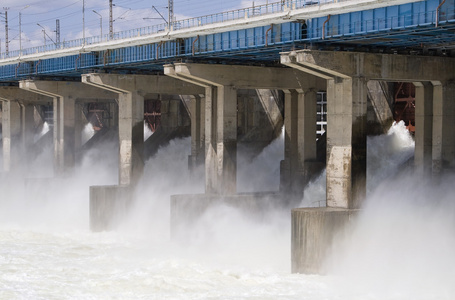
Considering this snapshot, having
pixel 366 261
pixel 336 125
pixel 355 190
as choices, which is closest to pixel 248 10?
pixel 336 125

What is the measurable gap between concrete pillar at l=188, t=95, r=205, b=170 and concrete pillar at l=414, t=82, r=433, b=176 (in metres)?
18.1

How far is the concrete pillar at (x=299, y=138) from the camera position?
44.2 m

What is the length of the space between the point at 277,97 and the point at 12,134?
88.0ft

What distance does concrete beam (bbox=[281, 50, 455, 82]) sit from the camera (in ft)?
107

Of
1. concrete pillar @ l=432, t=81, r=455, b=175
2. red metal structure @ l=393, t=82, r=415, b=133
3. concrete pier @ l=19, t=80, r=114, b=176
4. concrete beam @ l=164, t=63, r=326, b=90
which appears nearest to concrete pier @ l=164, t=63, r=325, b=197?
concrete beam @ l=164, t=63, r=326, b=90

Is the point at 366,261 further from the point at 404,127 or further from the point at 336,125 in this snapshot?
the point at 404,127

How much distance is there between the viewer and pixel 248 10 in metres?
36.2

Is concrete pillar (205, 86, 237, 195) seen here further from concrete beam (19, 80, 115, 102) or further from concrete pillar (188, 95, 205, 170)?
concrete beam (19, 80, 115, 102)

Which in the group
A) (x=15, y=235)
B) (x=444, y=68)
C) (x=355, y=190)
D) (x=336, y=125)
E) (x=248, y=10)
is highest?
(x=248, y=10)

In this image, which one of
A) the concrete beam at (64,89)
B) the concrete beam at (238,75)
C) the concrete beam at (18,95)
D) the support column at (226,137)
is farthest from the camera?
the concrete beam at (18,95)

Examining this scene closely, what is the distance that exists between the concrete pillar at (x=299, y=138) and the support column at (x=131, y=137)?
9486mm

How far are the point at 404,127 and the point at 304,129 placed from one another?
5551 millimetres

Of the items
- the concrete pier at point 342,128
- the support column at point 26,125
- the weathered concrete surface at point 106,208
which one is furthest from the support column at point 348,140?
the support column at point 26,125

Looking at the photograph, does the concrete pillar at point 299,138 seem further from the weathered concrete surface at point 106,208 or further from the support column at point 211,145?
the weathered concrete surface at point 106,208
